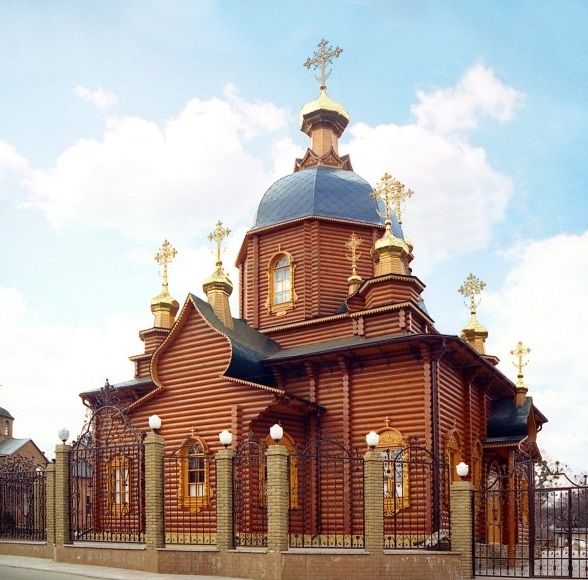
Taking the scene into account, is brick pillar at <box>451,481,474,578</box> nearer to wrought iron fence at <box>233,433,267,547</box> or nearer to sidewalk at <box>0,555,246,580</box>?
sidewalk at <box>0,555,246,580</box>

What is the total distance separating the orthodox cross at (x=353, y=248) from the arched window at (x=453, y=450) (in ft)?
17.4

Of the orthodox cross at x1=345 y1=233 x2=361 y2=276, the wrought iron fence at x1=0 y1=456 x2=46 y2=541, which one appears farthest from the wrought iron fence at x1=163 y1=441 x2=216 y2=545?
the orthodox cross at x1=345 y1=233 x2=361 y2=276

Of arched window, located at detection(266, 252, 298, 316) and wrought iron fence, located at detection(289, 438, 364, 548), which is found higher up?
arched window, located at detection(266, 252, 298, 316)

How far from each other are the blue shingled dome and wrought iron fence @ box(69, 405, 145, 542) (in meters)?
7.73

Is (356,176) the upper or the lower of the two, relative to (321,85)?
lower

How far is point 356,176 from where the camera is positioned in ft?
84.9

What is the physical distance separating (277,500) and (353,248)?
10177 mm

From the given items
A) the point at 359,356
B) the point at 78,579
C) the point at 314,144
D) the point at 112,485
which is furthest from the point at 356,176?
the point at 78,579

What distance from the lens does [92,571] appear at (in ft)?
50.2

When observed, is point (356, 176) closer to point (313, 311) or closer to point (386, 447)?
point (313, 311)

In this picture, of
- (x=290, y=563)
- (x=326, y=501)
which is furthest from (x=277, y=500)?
(x=326, y=501)

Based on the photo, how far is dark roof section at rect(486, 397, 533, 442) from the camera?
76.8 feet

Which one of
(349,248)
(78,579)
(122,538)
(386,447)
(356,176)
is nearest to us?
(78,579)

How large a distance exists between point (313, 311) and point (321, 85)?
29.3 ft
